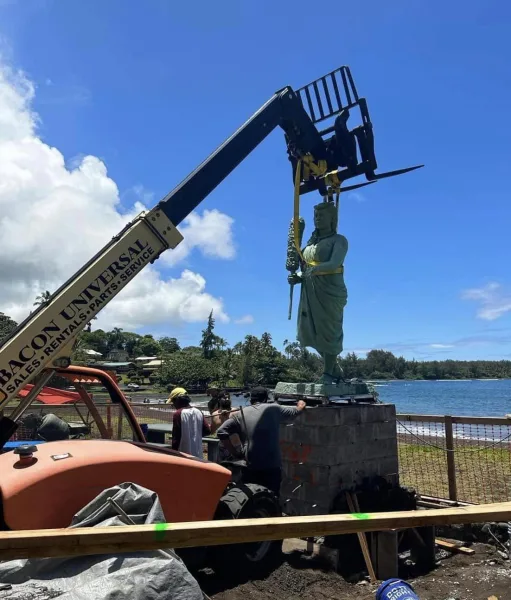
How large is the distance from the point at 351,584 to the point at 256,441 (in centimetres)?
162

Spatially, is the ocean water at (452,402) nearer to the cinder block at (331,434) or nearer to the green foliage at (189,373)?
the cinder block at (331,434)

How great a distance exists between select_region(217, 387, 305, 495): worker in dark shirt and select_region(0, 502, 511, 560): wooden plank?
11.6 feet

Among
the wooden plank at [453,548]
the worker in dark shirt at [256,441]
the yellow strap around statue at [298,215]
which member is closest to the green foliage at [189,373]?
the yellow strap around statue at [298,215]

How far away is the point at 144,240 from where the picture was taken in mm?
5012

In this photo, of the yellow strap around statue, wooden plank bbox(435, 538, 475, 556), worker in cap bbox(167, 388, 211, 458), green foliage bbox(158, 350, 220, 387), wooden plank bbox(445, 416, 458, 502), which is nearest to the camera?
wooden plank bbox(435, 538, 475, 556)

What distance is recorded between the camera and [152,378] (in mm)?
82188

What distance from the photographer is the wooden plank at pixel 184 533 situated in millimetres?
1807

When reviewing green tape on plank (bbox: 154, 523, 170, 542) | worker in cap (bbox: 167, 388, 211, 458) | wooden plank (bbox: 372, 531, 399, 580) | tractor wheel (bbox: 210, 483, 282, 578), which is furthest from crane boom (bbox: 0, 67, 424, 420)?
wooden plank (bbox: 372, 531, 399, 580)

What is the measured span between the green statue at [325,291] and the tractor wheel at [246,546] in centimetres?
229

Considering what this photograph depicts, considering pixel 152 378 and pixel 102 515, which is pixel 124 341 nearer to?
pixel 152 378

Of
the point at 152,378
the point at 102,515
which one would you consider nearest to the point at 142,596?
the point at 102,515

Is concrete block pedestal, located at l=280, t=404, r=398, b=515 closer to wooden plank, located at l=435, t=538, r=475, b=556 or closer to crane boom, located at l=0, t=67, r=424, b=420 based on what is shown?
wooden plank, located at l=435, t=538, r=475, b=556

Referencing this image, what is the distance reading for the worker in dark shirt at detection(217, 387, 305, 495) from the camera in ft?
18.5

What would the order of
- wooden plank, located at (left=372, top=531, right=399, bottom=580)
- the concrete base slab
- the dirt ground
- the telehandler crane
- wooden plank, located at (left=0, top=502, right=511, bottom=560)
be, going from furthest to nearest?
1. the concrete base slab
2. the dirt ground
3. wooden plank, located at (left=372, top=531, right=399, bottom=580)
4. the telehandler crane
5. wooden plank, located at (left=0, top=502, right=511, bottom=560)
